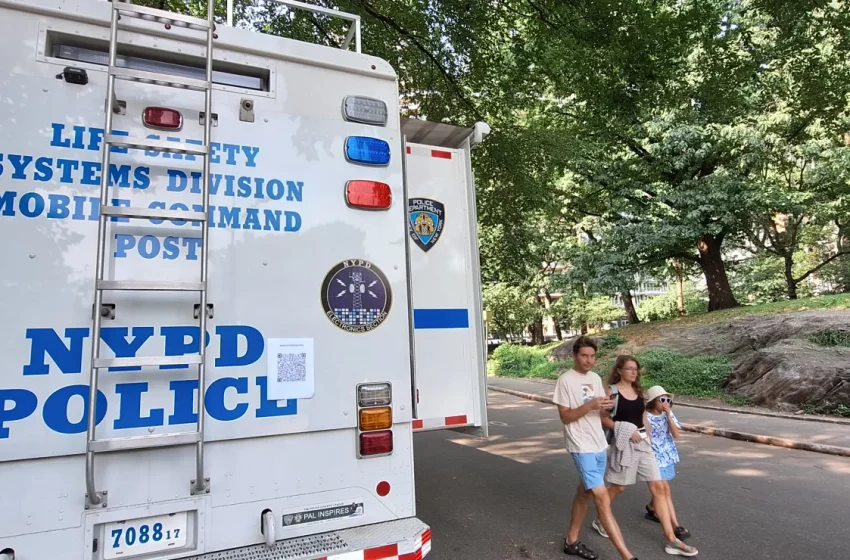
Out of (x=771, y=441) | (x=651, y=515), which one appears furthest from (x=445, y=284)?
(x=771, y=441)

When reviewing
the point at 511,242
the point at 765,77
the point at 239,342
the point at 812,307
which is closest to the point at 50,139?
the point at 239,342

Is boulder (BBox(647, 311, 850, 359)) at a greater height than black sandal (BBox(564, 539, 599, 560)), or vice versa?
boulder (BBox(647, 311, 850, 359))

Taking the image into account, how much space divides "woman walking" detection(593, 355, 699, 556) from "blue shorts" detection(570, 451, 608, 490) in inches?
16.1

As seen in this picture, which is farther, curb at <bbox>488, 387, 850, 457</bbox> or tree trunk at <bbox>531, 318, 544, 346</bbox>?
tree trunk at <bbox>531, 318, 544, 346</bbox>

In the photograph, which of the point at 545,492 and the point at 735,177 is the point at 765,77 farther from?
the point at 545,492

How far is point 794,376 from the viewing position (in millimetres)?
11531

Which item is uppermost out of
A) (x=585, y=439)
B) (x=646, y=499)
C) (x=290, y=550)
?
(x=585, y=439)

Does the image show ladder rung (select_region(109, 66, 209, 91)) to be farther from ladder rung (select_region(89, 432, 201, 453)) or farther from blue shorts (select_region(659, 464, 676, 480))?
blue shorts (select_region(659, 464, 676, 480))

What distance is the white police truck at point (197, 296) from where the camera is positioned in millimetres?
2209

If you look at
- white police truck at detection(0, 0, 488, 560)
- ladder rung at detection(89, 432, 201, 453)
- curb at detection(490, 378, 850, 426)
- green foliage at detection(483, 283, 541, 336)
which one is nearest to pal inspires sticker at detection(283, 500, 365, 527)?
white police truck at detection(0, 0, 488, 560)

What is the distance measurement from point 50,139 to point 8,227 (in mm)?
422

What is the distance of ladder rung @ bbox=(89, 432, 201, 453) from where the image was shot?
7.13 ft

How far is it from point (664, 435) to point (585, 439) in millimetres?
1017

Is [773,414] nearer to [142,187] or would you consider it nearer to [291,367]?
[291,367]
